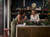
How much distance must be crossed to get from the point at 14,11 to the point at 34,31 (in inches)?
154

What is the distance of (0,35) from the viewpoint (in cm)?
435

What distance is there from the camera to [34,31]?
2391 mm

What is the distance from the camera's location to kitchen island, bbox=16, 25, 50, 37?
238 cm

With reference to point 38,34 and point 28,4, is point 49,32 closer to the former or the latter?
point 38,34

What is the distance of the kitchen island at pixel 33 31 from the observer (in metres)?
2.38

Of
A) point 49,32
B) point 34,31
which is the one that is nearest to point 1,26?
point 34,31

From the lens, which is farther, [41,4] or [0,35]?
[41,4]

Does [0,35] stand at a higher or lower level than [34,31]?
lower

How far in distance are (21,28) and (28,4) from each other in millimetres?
4129

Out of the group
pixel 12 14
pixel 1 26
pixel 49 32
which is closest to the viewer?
pixel 49 32

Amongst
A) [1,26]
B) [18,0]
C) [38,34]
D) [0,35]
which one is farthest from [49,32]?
[18,0]

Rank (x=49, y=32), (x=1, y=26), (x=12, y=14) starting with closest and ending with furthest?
1. (x=49, y=32)
2. (x=1, y=26)
3. (x=12, y=14)

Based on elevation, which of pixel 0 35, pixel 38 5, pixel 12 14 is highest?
pixel 38 5

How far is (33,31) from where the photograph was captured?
2391 millimetres
